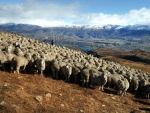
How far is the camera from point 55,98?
1656cm

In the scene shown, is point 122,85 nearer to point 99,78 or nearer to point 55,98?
point 99,78

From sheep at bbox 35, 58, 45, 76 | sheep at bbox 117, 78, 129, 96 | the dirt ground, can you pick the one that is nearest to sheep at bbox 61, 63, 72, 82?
the dirt ground

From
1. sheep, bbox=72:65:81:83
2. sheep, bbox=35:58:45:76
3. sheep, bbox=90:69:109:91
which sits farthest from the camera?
sheep, bbox=72:65:81:83

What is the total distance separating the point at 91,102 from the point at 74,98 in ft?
4.63

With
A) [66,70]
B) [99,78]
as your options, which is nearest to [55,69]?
[66,70]

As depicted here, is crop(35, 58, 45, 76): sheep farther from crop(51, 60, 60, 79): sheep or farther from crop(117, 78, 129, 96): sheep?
crop(117, 78, 129, 96): sheep

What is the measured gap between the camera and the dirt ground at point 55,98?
14086 mm

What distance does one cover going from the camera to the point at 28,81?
1858cm

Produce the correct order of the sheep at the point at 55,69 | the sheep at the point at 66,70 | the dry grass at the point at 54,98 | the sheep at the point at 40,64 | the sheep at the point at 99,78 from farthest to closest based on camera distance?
the sheep at the point at 55,69
the sheep at the point at 66,70
the sheep at the point at 99,78
the sheep at the point at 40,64
the dry grass at the point at 54,98

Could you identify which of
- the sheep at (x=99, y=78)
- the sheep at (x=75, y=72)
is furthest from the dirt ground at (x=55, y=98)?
the sheep at (x=75, y=72)

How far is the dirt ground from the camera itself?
14.1 metres

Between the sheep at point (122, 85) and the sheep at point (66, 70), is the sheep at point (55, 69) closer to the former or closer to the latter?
the sheep at point (66, 70)

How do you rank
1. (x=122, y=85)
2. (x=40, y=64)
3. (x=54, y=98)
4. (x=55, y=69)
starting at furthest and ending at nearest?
(x=55, y=69) < (x=122, y=85) < (x=40, y=64) < (x=54, y=98)

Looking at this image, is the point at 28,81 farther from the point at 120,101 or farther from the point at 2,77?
the point at 120,101
